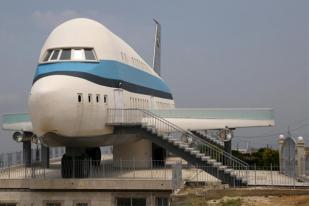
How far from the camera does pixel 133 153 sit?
31.5 metres

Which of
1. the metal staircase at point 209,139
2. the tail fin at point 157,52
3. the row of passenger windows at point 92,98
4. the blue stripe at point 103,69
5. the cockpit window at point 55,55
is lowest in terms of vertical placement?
the metal staircase at point 209,139

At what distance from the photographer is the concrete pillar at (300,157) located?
25606 millimetres

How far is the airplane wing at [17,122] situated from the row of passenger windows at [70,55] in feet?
25.9

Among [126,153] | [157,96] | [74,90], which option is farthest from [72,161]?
[157,96]

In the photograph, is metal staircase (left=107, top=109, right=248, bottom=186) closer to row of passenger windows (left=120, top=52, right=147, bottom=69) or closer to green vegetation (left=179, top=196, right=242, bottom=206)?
row of passenger windows (left=120, top=52, right=147, bottom=69)

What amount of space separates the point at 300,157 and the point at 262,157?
18725mm

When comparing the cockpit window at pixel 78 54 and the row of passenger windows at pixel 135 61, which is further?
the row of passenger windows at pixel 135 61

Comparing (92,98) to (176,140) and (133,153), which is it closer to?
(176,140)

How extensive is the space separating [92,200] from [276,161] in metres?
22.6

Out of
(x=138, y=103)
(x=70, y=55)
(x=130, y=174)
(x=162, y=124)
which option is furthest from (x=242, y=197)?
(x=138, y=103)

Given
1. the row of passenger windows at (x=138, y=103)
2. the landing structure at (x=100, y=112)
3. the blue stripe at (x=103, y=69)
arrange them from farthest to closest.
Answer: the row of passenger windows at (x=138, y=103) → the blue stripe at (x=103, y=69) → the landing structure at (x=100, y=112)

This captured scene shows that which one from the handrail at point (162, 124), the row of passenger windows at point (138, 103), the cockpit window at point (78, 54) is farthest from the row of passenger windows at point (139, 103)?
the cockpit window at point (78, 54)

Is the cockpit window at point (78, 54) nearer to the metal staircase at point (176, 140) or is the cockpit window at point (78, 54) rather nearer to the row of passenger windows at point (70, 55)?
the row of passenger windows at point (70, 55)

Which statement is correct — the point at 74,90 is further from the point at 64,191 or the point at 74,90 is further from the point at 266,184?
the point at 266,184
